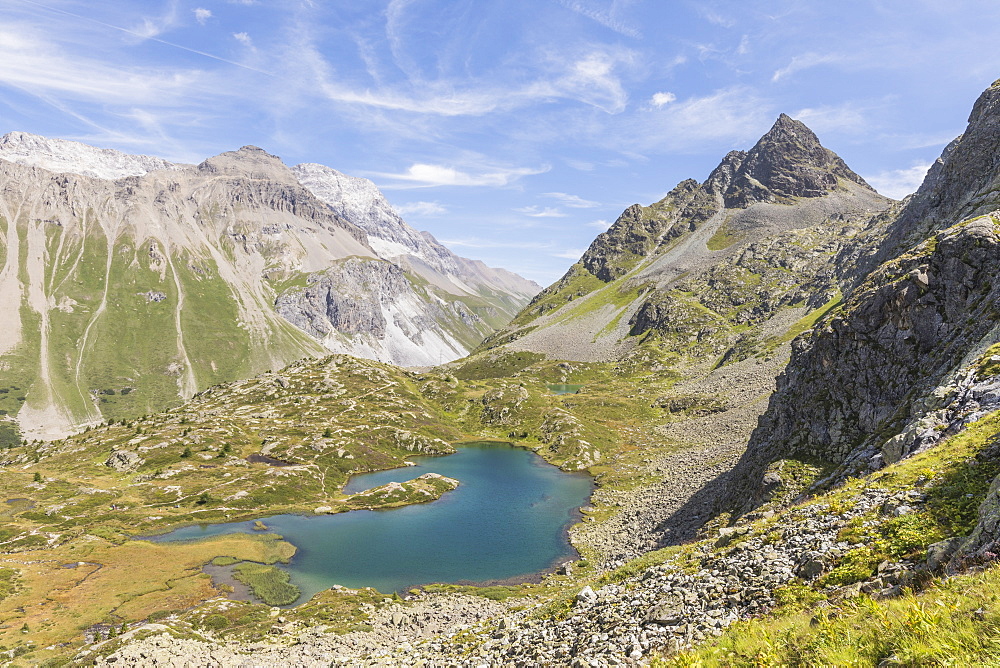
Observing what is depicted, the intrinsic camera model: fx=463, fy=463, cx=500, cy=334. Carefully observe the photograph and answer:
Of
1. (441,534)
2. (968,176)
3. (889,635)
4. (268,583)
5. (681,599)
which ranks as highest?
(968,176)

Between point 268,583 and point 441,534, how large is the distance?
33091mm

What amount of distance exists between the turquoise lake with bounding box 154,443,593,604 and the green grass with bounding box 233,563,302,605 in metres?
1.66

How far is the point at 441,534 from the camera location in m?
94.0

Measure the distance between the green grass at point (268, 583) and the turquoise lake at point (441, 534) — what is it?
166cm

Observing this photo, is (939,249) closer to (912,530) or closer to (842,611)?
(912,530)

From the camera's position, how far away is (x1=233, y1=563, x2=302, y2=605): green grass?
2618 inches

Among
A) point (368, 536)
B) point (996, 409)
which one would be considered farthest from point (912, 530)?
point (368, 536)

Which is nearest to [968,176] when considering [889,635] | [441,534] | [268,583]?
[889,635]

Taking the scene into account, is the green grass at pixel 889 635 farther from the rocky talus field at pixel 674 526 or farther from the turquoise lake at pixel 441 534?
the turquoise lake at pixel 441 534

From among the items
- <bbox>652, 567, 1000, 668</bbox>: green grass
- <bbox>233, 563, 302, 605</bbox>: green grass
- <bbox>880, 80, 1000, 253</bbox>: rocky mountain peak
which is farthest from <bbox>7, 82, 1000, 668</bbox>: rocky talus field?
<bbox>880, 80, 1000, 253</bbox>: rocky mountain peak

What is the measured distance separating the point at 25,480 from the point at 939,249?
174348 mm

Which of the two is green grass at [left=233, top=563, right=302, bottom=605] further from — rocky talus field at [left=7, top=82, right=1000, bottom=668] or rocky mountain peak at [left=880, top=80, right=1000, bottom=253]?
rocky mountain peak at [left=880, top=80, right=1000, bottom=253]

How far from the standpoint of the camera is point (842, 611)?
13742mm

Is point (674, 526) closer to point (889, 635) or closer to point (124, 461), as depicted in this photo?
point (889, 635)
